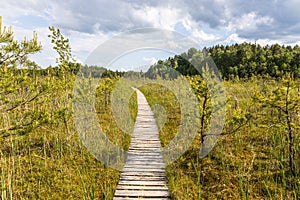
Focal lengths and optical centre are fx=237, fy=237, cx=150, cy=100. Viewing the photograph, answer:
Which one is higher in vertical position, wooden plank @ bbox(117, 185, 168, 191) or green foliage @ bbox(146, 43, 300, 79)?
green foliage @ bbox(146, 43, 300, 79)

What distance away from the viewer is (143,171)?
13.0ft

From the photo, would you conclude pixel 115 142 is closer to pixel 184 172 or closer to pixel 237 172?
pixel 184 172

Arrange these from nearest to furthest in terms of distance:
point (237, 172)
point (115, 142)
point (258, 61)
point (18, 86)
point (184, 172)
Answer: point (18, 86) < point (237, 172) < point (184, 172) < point (115, 142) < point (258, 61)

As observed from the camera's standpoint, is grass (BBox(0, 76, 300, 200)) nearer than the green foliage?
Yes

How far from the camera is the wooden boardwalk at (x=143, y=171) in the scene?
3.30 metres

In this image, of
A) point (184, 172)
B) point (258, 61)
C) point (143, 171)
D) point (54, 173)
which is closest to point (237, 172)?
point (184, 172)

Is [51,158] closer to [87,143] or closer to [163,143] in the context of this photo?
[87,143]

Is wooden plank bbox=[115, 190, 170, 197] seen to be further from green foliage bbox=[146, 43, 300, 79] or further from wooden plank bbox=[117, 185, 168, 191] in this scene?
green foliage bbox=[146, 43, 300, 79]

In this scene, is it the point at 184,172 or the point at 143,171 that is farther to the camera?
the point at 184,172

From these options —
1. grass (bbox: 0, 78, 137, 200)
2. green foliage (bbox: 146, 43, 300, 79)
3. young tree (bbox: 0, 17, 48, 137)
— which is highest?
green foliage (bbox: 146, 43, 300, 79)

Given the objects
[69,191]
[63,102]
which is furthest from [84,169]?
[63,102]

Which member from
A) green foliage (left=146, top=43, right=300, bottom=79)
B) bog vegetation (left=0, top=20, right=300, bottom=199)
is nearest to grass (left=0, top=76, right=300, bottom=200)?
bog vegetation (left=0, top=20, right=300, bottom=199)

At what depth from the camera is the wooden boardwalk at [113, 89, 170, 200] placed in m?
3.30

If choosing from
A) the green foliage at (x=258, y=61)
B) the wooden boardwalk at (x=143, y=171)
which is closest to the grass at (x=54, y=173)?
the wooden boardwalk at (x=143, y=171)
